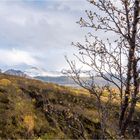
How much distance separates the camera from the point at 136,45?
44.1 feet

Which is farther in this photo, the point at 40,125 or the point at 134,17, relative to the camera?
the point at 40,125

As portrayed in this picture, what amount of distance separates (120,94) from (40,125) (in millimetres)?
25897

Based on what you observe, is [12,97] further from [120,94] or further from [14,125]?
[120,94]

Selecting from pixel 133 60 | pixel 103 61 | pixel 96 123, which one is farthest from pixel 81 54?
pixel 96 123

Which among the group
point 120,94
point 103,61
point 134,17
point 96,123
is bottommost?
point 96,123

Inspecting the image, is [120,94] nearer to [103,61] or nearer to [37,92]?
[103,61]

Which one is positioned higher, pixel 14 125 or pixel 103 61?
pixel 103 61

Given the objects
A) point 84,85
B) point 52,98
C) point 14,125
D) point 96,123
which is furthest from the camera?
point 52,98

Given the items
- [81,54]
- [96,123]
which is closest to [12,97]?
[96,123]

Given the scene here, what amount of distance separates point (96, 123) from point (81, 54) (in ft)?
95.2

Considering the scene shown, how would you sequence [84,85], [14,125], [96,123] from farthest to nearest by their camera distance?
[96,123] → [14,125] → [84,85]

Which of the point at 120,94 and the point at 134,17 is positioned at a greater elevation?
the point at 134,17

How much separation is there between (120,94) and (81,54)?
1745 millimetres

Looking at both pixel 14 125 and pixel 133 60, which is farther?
pixel 14 125
